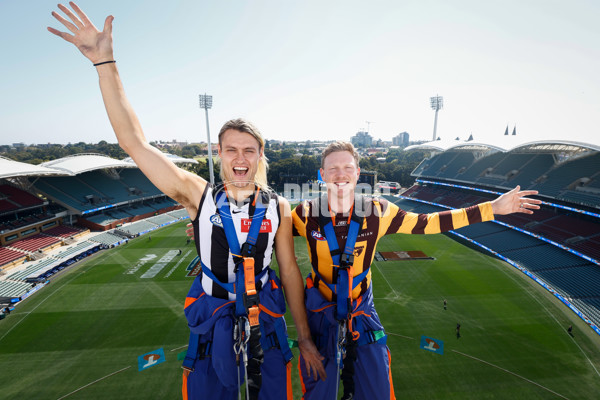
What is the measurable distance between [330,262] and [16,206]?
45041 mm

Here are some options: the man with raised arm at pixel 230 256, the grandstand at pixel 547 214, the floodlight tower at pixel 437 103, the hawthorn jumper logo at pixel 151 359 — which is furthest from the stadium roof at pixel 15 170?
the floodlight tower at pixel 437 103

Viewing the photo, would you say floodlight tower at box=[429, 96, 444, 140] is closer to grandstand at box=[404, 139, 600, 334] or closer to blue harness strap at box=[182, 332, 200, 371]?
grandstand at box=[404, 139, 600, 334]

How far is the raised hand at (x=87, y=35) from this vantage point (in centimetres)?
238

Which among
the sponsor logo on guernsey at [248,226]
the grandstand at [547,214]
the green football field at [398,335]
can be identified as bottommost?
the green football field at [398,335]

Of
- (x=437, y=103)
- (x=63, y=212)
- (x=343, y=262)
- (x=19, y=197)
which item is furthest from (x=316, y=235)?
(x=437, y=103)

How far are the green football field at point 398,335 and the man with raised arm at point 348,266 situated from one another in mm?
11442

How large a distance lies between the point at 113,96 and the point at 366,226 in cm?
315

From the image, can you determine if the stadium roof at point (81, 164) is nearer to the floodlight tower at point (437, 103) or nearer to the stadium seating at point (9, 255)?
the stadium seating at point (9, 255)

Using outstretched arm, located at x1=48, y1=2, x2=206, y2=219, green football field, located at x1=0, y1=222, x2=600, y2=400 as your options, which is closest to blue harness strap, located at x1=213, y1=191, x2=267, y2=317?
outstretched arm, located at x1=48, y1=2, x2=206, y2=219

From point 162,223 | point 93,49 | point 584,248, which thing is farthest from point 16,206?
point 584,248

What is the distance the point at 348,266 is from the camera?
9.86ft

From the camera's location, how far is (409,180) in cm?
7150

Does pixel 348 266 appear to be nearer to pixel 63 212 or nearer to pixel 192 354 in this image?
pixel 192 354

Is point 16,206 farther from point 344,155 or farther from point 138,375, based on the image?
point 344,155
